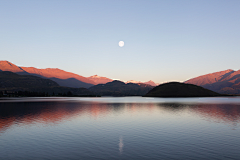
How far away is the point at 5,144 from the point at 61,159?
13.2 meters

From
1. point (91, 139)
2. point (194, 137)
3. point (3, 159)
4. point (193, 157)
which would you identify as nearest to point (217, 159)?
point (193, 157)

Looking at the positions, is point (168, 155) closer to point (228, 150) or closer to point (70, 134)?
point (228, 150)

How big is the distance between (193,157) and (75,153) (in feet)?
49.6

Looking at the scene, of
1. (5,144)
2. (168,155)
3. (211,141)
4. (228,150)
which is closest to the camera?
(168,155)

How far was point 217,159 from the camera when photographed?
24859mm

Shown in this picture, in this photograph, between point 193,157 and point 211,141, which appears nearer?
point 193,157

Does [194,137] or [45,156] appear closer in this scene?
[45,156]

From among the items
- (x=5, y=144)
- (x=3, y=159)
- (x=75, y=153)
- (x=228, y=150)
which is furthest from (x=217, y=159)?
(x=5, y=144)

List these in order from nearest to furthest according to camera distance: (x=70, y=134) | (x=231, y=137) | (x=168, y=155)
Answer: (x=168, y=155) → (x=231, y=137) → (x=70, y=134)

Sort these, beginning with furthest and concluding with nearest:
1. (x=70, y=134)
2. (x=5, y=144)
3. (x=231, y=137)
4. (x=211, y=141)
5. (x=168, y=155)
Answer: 1. (x=70, y=134)
2. (x=231, y=137)
3. (x=211, y=141)
4. (x=5, y=144)
5. (x=168, y=155)

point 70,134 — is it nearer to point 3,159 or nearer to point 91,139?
point 91,139

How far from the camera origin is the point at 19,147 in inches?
1217

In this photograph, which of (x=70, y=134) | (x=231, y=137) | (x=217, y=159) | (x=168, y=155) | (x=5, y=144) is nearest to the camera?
(x=217, y=159)

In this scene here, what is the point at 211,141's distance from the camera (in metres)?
35.0
